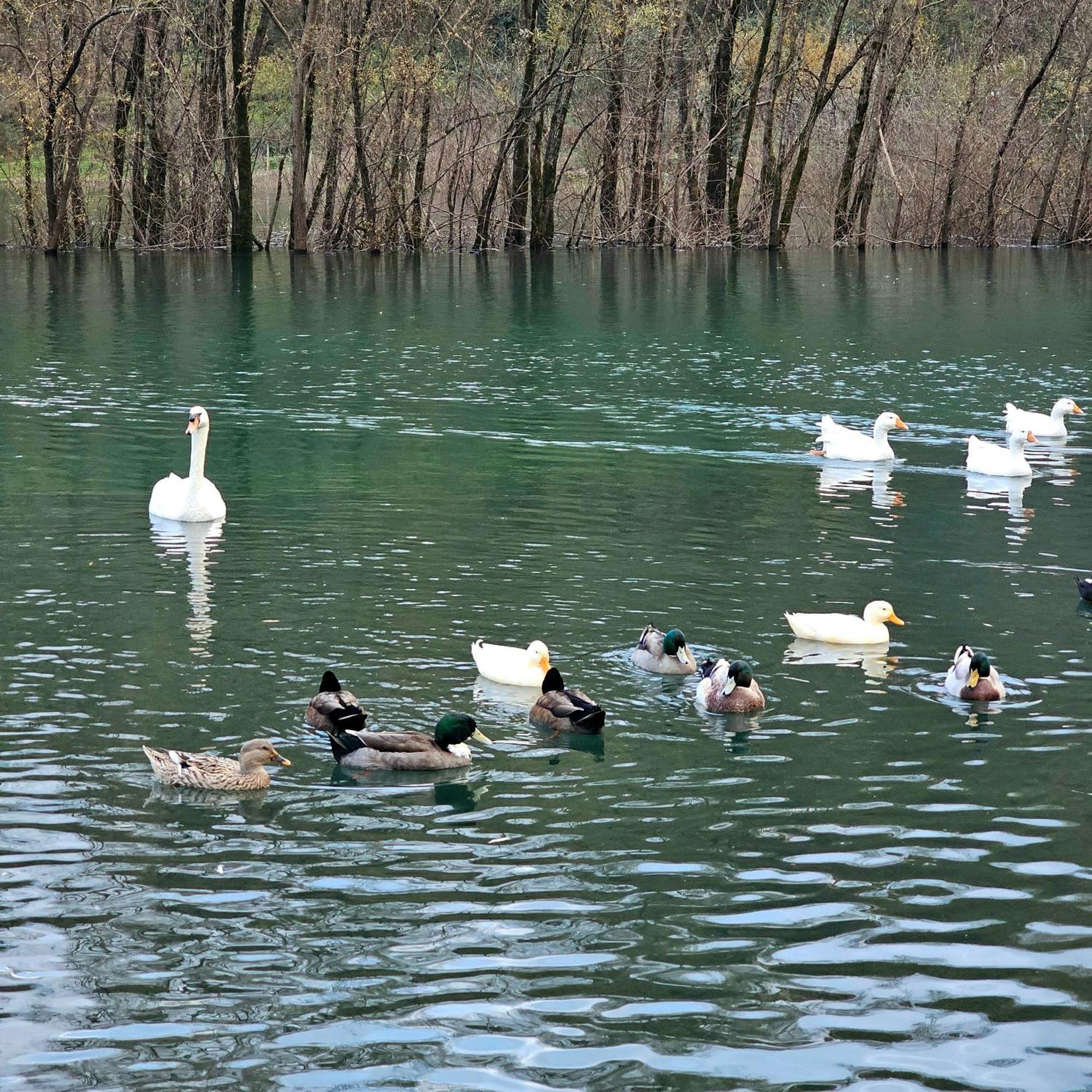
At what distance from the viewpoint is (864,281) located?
1636 inches

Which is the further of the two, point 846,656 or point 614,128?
point 614,128

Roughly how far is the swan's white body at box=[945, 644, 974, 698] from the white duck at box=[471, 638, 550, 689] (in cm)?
257

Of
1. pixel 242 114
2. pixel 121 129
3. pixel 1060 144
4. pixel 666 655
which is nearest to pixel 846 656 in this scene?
pixel 666 655

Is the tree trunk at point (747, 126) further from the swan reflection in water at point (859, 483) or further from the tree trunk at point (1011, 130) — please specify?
the swan reflection in water at point (859, 483)

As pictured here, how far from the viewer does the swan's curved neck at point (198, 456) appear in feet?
50.8

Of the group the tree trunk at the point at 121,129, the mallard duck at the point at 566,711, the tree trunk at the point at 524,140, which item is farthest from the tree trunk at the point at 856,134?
the mallard duck at the point at 566,711

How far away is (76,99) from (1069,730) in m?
43.7

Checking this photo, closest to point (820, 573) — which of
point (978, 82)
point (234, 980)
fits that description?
point (234, 980)

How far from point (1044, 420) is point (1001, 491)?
3.58m

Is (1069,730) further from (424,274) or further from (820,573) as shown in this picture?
(424,274)

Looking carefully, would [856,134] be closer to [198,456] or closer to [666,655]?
[198,456]

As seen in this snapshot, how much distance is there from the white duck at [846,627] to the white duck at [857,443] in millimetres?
7687

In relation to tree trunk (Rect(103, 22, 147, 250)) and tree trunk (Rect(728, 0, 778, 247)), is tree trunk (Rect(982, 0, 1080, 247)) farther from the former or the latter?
tree trunk (Rect(103, 22, 147, 250))

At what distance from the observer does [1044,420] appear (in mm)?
21078
